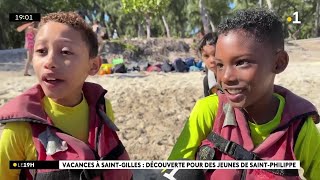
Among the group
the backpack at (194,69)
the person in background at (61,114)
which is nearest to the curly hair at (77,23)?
the person in background at (61,114)

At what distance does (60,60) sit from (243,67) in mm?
719

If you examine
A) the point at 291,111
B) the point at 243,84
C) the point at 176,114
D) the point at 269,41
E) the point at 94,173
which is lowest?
the point at 176,114

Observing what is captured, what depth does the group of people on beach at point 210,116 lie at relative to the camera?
1.59 metres

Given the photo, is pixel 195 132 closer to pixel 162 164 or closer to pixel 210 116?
pixel 210 116

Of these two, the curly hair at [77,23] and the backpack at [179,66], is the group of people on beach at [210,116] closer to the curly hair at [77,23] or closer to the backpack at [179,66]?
the curly hair at [77,23]

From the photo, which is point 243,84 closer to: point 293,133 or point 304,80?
point 293,133

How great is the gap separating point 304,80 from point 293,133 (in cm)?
717

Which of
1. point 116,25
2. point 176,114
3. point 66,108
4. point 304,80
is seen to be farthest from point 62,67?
point 116,25

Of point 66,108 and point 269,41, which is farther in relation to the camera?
point 66,108

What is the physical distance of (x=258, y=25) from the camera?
1.62 m

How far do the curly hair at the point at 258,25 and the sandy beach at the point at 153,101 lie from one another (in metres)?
3.44

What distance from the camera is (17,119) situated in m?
1.66

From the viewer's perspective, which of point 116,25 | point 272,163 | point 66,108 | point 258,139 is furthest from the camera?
point 116,25

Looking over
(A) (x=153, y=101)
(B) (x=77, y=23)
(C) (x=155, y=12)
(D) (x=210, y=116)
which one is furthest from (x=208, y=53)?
(C) (x=155, y=12)
